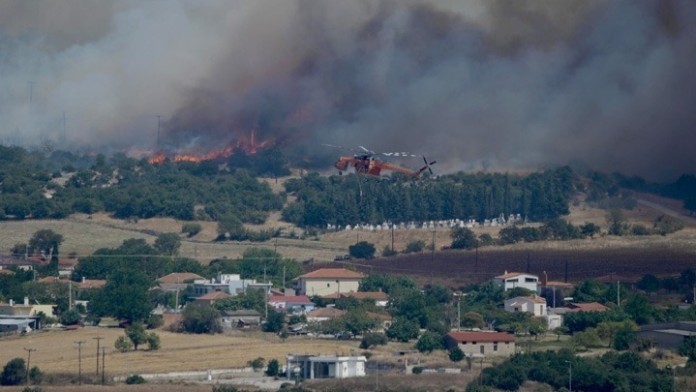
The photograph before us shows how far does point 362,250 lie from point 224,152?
55.1 feet

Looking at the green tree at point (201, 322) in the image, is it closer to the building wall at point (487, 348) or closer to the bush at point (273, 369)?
the building wall at point (487, 348)

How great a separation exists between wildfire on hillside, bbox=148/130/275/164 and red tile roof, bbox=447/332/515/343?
3075 centimetres

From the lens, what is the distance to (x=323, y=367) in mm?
71125

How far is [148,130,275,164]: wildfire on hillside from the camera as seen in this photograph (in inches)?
4269

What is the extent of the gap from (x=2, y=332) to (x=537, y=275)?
22.0 meters

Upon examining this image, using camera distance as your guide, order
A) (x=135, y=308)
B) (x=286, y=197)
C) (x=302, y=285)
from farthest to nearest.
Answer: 1. (x=286, y=197)
2. (x=302, y=285)
3. (x=135, y=308)

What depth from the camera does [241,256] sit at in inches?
3915

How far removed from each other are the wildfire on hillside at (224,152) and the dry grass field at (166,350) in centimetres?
2775

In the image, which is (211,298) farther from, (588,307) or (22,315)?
(588,307)

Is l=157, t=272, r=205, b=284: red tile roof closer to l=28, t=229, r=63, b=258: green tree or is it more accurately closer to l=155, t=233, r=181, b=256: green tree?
l=155, t=233, r=181, b=256: green tree

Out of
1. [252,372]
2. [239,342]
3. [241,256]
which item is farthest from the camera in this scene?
[241,256]

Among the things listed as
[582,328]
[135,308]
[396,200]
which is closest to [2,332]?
[135,308]

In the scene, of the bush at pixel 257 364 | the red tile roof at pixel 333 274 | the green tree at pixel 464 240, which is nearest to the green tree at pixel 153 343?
the bush at pixel 257 364

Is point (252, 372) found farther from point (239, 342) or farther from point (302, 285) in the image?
point (302, 285)
